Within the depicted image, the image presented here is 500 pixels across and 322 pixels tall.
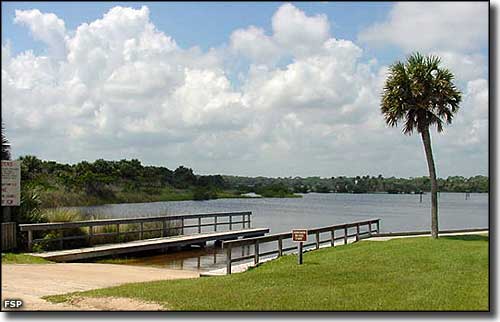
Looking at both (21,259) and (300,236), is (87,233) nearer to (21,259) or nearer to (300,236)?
(21,259)

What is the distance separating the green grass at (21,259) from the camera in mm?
15992

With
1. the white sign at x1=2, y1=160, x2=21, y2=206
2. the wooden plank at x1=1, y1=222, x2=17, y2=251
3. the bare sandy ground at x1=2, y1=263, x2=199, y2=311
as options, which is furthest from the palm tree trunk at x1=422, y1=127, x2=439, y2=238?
the wooden plank at x1=1, y1=222, x2=17, y2=251

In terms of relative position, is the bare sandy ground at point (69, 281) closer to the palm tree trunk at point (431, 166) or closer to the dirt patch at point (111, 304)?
the dirt patch at point (111, 304)

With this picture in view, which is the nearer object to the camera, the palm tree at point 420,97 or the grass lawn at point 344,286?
the grass lawn at point 344,286

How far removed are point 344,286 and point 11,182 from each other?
9.59 meters

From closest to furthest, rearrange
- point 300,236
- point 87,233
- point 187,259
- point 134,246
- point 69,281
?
point 69,281 < point 300,236 < point 87,233 < point 134,246 < point 187,259

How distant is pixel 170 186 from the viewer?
253 ft

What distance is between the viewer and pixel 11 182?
16.9 m

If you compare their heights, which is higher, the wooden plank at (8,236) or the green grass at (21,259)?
the wooden plank at (8,236)

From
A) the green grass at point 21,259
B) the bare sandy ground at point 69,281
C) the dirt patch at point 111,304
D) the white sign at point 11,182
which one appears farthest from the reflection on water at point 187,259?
the dirt patch at point 111,304

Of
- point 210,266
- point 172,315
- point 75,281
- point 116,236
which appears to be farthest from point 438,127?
point 172,315

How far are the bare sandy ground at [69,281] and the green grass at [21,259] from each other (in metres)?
0.48

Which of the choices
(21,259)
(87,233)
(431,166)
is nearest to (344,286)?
(21,259)

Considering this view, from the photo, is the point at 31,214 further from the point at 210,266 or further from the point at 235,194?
the point at 235,194
